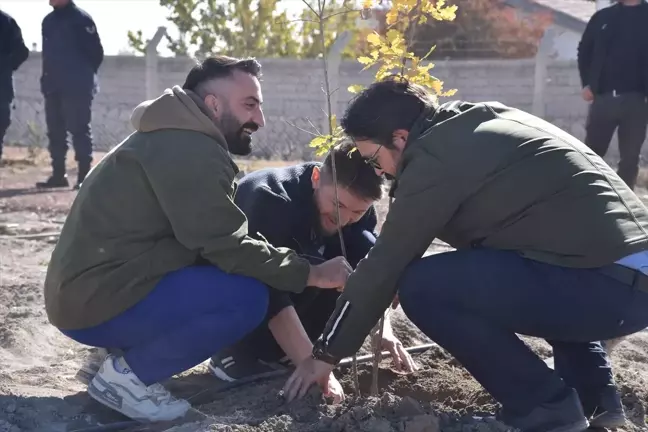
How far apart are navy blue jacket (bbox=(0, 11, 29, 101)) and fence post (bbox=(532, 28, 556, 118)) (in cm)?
737

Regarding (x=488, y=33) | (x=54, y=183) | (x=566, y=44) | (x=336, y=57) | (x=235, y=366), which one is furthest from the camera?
(x=566, y=44)

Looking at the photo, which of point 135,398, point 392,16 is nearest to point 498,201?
point 392,16

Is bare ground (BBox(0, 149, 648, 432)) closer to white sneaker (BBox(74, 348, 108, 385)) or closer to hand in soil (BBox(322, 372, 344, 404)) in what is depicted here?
white sneaker (BBox(74, 348, 108, 385))

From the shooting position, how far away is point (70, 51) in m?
8.31

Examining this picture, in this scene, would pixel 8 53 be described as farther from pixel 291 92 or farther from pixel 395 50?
pixel 395 50

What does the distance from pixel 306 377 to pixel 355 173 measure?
74 cm

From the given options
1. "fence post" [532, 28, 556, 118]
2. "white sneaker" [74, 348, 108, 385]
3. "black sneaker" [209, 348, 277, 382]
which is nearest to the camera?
"white sneaker" [74, 348, 108, 385]

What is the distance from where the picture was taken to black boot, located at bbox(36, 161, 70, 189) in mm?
8766

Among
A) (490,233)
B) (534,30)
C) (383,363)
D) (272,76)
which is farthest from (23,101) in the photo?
(490,233)

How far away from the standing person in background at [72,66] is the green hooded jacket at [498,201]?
Result: 20.9ft

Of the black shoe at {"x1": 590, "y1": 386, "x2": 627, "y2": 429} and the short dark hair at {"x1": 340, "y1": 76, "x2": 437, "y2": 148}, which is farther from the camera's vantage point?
the black shoe at {"x1": 590, "y1": 386, "x2": 627, "y2": 429}

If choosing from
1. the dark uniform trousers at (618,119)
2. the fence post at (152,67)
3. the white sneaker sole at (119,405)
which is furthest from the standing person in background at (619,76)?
the fence post at (152,67)

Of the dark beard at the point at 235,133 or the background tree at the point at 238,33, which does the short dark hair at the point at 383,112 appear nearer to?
the dark beard at the point at 235,133

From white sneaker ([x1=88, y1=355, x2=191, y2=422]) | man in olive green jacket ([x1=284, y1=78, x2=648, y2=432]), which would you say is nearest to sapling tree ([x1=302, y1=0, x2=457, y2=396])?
man in olive green jacket ([x1=284, y1=78, x2=648, y2=432])
